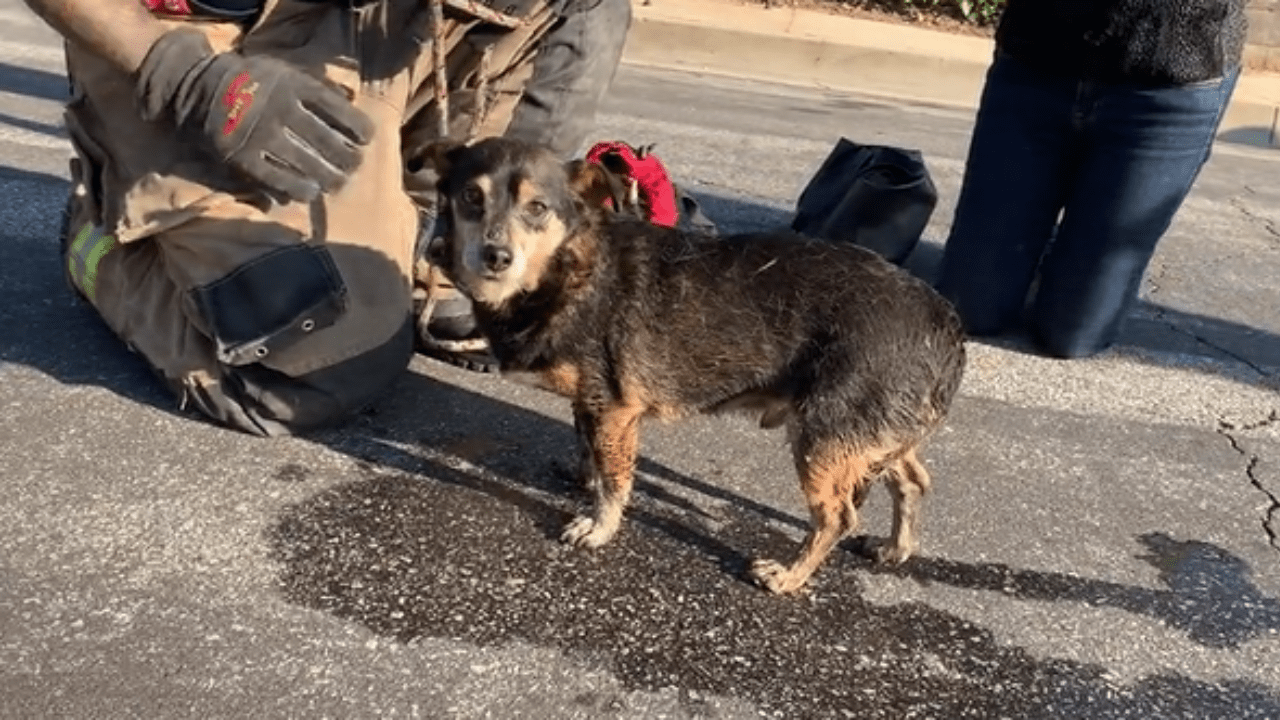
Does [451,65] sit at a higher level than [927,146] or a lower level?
higher

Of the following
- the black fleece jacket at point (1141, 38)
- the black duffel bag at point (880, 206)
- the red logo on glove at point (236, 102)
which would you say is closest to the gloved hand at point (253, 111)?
the red logo on glove at point (236, 102)

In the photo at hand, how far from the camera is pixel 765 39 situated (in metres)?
11.2

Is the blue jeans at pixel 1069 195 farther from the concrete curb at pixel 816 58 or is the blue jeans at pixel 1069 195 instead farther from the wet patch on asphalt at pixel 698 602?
the concrete curb at pixel 816 58

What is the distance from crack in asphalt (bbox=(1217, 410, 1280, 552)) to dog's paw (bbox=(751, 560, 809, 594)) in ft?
4.70

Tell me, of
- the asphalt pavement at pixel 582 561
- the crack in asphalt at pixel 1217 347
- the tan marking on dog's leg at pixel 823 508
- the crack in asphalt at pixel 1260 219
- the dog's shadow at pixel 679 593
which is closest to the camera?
the asphalt pavement at pixel 582 561

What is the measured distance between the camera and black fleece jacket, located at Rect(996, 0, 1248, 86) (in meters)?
4.48

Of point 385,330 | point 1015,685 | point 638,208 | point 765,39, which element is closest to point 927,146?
point 765,39

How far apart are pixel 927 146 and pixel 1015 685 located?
5994 millimetres

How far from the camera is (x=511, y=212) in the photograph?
3.33 meters

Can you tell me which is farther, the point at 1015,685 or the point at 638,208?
the point at 638,208

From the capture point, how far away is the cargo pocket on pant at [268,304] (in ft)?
12.0

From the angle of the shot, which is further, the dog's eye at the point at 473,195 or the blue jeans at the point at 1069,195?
the blue jeans at the point at 1069,195

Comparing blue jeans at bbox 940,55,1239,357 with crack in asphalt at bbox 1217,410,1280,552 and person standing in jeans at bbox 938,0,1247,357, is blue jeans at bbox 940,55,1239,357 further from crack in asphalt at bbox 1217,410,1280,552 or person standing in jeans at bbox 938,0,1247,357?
crack in asphalt at bbox 1217,410,1280,552

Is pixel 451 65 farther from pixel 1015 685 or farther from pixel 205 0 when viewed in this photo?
pixel 1015 685
